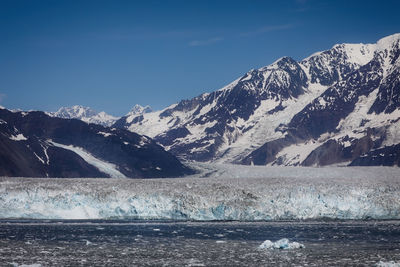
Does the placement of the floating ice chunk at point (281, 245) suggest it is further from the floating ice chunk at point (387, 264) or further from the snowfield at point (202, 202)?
the snowfield at point (202, 202)

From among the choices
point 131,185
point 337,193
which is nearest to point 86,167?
point 131,185

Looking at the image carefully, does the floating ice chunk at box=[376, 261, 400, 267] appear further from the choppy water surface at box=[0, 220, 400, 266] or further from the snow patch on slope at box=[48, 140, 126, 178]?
the snow patch on slope at box=[48, 140, 126, 178]

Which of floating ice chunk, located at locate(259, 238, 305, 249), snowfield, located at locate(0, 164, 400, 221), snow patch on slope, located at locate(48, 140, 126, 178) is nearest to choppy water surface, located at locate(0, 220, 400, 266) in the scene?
floating ice chunk, located at locate(259, 238, 305, 249)

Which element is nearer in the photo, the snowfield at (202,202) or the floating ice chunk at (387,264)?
the floating ice chunk at (387,264)

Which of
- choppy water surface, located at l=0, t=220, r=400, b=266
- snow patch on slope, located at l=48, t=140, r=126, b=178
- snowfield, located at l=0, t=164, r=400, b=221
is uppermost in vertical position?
snow patch on slope, located at l=48, t=140, r=126, b=178

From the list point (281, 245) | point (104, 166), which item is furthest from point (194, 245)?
point (104, 166)

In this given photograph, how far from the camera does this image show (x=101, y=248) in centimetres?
4297

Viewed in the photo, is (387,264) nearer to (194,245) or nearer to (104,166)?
(194,245)

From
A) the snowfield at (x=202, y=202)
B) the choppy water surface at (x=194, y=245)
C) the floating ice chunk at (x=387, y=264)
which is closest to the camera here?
the floating ice chunk at (x=387, y=264)

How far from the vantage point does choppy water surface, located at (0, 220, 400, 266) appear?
35875 mm

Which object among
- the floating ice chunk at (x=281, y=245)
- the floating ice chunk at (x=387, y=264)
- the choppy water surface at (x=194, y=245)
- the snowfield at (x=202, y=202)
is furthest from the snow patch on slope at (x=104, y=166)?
the floating ice chunk at (x=387, y=264)

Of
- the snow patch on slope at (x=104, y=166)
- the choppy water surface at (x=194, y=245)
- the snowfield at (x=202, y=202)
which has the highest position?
the snow patch on slope at (x=104, y=166)

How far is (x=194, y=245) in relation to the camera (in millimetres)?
45656

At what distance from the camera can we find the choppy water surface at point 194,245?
3588cm
